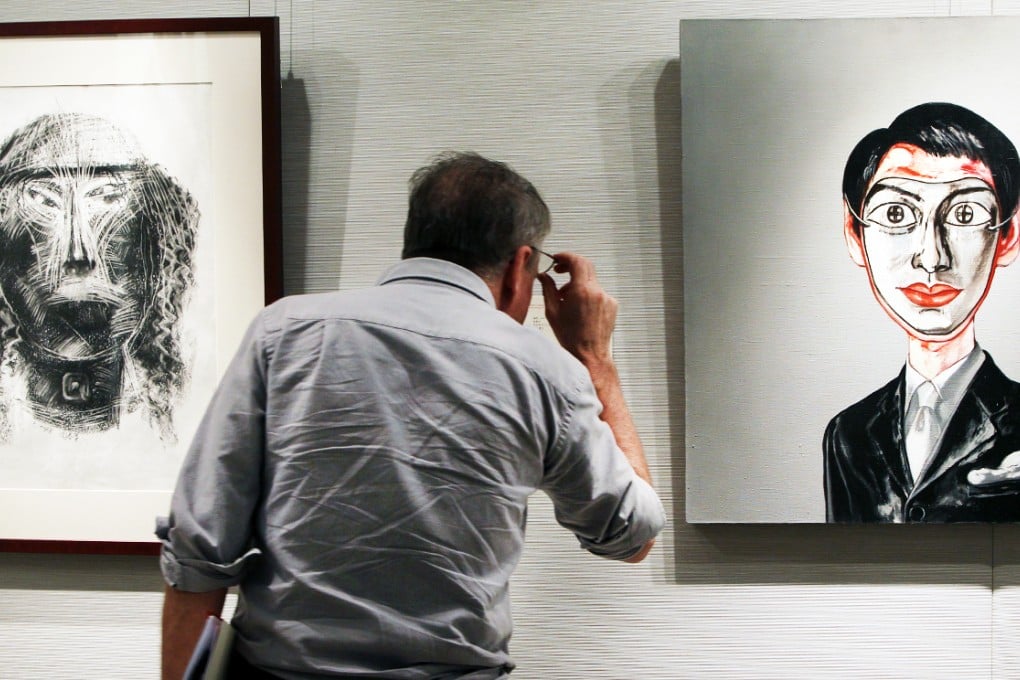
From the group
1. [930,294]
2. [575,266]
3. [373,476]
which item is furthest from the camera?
[930,294]

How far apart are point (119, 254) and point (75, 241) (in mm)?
64

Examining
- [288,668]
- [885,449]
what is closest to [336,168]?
[288,668]

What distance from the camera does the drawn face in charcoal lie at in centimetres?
121

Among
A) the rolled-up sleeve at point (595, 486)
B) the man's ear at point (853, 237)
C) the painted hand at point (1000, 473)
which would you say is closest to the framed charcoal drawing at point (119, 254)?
the rolled-up sleeve at point (595, 486)

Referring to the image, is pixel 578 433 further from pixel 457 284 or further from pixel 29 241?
pixel 29 241

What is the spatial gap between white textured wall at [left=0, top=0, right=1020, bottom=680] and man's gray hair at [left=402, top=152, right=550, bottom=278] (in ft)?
1.28

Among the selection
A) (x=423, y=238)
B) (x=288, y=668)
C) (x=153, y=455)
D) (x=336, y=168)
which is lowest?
(x=288, y=668)

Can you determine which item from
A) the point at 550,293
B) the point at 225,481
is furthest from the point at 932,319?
the point at 225,481

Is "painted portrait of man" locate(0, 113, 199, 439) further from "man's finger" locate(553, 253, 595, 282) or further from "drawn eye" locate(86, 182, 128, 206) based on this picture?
"man's finger" locate(553, 253, 595, 282)

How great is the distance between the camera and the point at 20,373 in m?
1.22

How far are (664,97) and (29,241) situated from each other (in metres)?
0.89

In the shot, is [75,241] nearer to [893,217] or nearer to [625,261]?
[625,261]

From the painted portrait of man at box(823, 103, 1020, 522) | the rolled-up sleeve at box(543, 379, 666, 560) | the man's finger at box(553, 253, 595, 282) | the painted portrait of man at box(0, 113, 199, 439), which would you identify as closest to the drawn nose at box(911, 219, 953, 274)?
the painted portrait of man at box(823, 103, 1020, 522)

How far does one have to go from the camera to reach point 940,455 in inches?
45.6
